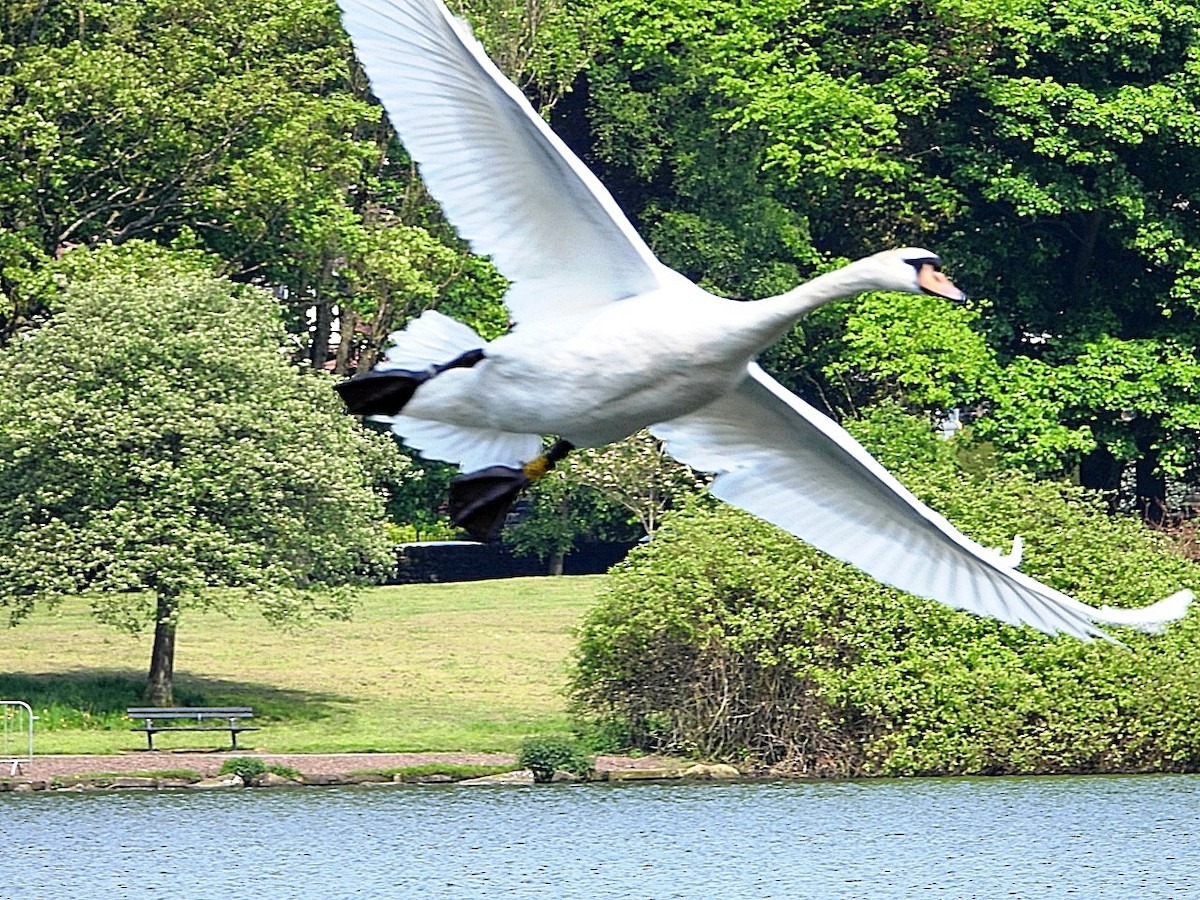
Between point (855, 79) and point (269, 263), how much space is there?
942 cm

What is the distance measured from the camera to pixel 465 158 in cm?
1008

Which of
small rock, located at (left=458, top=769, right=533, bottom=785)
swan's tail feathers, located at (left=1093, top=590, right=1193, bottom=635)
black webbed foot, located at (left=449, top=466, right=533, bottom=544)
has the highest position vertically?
black webbed foot, located at (left=449, top=466, right=533, bottom=544)

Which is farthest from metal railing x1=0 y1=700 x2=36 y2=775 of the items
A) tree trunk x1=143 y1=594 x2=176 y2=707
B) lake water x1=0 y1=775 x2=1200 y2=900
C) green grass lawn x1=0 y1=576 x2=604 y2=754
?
tree trunk x1=143 y1=594 x2=176 y2=707

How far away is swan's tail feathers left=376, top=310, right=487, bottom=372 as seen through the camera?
1031 cm

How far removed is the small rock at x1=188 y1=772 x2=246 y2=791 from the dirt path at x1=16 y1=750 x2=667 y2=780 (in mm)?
136

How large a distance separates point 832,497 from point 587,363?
1.64 meters

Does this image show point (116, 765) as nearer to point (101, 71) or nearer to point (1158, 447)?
point (101, 71)

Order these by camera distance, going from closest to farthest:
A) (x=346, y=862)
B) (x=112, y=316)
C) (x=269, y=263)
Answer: (x=346, y=862) → (x=112, y=316) → (x=269, y=263)

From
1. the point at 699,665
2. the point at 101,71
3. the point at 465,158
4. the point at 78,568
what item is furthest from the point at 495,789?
the point at 465,158

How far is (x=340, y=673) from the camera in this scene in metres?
36.0

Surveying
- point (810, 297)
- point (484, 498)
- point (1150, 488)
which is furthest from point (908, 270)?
point (1150, 488)

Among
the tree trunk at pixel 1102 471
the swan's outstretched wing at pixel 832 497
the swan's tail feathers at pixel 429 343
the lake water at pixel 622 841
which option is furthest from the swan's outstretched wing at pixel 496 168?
the tree trunk at pixel 1102 471

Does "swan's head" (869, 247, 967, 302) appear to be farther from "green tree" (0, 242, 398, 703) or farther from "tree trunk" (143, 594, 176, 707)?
"tree trunk" (143, 594, 176, 707)

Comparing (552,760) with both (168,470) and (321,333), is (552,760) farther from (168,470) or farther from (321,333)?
(321,333)
